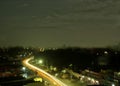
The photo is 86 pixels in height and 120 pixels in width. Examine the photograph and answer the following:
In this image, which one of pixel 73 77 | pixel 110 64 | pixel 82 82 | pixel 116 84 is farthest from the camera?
pixel 110 64

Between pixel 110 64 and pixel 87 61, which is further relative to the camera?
pixel 87 61

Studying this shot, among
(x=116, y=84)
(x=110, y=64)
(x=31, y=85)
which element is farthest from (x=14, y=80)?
(x=110, y=64)

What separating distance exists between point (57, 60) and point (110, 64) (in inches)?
1227

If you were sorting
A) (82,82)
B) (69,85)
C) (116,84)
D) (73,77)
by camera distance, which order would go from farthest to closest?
(73,77)
(82,82)
(69,85)
(116,84)

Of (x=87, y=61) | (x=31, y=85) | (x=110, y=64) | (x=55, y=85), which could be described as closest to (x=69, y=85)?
(x=55, y=85)

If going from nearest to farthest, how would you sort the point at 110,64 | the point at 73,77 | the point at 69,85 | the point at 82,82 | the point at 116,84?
the point at 116,84 < the point at 69,85 < the point at 82,82 < the point at 73,77 < the point at 110,64

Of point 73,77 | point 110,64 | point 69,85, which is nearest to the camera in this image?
point 69,85

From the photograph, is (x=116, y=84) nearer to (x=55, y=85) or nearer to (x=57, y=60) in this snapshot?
(x=55, y=85)

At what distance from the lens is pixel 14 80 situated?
6191cm

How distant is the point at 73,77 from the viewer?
229ft

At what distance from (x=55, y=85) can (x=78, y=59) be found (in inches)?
2972

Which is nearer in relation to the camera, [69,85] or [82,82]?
[69,85]

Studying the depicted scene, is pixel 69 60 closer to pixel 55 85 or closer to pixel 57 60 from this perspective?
pixel 57 60

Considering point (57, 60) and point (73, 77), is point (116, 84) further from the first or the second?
point (57, 60)
